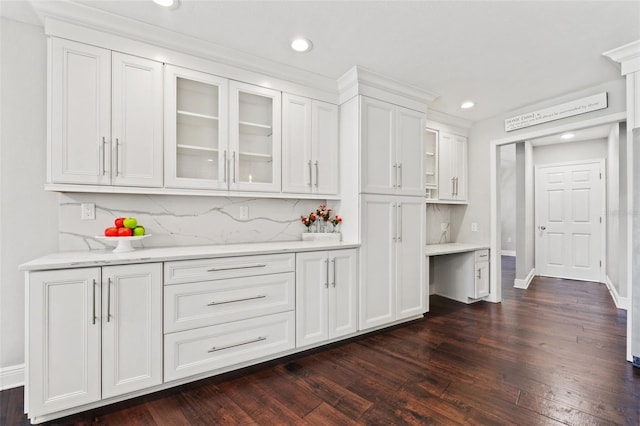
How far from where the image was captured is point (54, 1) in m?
1.95

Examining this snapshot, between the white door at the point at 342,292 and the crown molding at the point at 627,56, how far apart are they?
109 inches

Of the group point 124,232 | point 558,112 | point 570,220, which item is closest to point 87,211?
point 124,232

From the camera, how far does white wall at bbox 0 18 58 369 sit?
2111 millimetres

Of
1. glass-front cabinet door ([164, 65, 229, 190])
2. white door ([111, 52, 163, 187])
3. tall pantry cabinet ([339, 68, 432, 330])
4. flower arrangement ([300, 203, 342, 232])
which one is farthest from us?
flower arrangement ([300, 203, 342, 232])

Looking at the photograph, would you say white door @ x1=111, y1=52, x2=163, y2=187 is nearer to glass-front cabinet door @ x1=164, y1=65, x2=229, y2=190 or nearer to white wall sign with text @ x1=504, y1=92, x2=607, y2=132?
glass-front cabinet door @ x1=164, y1=65, x2=229, y2=190

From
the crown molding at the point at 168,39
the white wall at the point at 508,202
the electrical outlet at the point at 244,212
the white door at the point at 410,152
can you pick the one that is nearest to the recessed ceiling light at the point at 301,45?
the crown molding at the point at 168,39

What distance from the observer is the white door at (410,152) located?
3.28 metres

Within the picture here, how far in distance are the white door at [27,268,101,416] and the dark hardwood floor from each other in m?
0.18

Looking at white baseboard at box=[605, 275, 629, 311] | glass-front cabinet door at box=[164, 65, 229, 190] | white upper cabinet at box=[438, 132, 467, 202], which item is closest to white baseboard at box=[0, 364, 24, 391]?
glass-front cabinet door at box=[164, 65, 229, 190]

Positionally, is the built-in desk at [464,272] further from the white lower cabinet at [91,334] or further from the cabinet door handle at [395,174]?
the white lower cabinet at [91,334]

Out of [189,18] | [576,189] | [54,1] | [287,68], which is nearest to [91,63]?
[54,1]

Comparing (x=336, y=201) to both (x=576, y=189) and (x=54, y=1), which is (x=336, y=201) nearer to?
(x=54, y=1)

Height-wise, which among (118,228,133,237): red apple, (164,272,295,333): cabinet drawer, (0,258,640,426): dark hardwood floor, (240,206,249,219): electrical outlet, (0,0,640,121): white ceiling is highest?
(0,0,640,121): white ceiling

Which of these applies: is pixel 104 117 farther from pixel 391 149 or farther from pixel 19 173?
pixel 391 149
